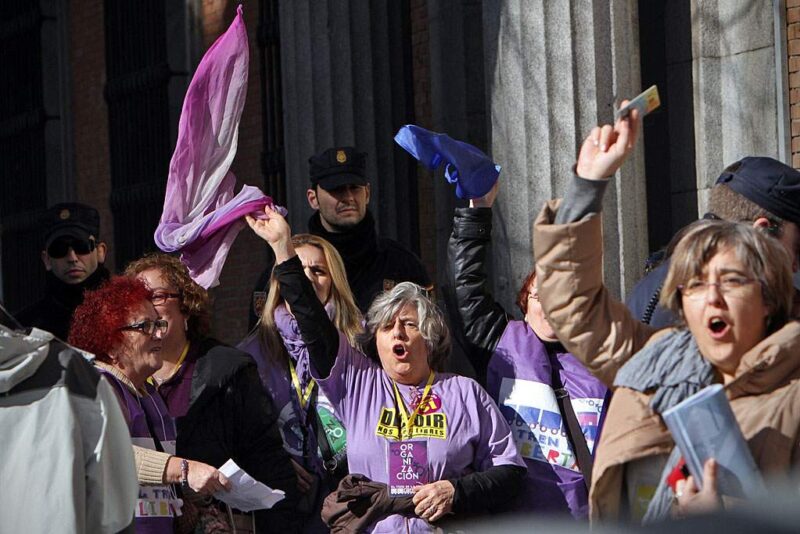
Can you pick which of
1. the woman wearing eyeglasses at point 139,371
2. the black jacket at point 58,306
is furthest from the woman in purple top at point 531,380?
the black jacket at point 58,306

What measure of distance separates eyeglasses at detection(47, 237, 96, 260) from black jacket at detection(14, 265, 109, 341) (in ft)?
0.34

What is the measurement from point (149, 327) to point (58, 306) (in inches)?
87.6

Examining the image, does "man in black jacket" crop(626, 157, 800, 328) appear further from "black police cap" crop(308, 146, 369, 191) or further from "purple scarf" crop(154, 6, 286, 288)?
"black police cap" crop(308, 146, 369, 191)

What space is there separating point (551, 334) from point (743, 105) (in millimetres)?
3039

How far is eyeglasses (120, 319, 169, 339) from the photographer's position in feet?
18.2

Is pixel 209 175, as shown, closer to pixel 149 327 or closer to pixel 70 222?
pixel 70 222

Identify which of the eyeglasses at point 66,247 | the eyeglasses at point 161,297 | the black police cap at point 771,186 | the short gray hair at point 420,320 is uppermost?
the black police cap at point 771,186

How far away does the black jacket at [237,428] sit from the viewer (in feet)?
19.7

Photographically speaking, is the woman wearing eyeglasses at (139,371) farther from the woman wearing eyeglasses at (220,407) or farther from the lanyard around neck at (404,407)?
the lanyard around neck at (404,407)

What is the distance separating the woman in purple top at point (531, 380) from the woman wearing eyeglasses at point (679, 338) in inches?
64.2

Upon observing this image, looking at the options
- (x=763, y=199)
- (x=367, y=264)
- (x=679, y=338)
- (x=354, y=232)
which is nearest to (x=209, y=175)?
(x=354, y=232)

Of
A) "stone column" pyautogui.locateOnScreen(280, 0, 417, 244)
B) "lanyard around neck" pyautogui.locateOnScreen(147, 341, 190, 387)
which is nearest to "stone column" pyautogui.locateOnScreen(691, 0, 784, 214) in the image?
"stone column" pyautogui.locateOnScreen(280, 0, 417, 244)

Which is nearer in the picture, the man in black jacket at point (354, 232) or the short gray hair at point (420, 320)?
the short gray hair at point (420, 320)

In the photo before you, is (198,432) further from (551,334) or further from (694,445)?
(694,445)
